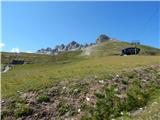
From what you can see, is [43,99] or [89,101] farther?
[43,99]

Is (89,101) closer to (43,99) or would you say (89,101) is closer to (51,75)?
(43,99)

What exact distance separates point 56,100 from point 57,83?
15.0 feet

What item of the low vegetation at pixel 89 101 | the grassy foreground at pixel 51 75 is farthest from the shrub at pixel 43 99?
the grassy foreground at pixel 51 75

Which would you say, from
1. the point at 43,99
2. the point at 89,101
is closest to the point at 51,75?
the point at 43,99

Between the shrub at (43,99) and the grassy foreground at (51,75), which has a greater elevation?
the grassy foreground at (51,75)

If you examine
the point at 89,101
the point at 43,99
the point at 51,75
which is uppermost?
the point at 51,75

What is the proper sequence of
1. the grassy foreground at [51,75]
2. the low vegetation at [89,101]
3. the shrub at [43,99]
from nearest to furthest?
the low vegetation at [89,101] → the shrub at [43,99] → the grassy foreground at [51,75]

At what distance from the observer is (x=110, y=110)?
23.5 metres

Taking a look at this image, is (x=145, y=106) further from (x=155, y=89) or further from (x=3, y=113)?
(x=3, y=113)

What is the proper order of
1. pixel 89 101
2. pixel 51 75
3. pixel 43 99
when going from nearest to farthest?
pixel 89 101 < pixel 43 99 < pixel 51 75

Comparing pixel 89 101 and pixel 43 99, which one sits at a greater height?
pixel 43 99

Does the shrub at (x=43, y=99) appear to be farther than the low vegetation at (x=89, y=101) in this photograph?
Yes

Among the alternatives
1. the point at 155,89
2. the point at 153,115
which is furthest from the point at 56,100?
the point at 155,89

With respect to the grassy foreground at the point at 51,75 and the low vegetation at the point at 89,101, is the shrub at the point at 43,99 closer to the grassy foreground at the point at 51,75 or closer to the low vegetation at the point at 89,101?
the low vegetation at the point at 89,101
